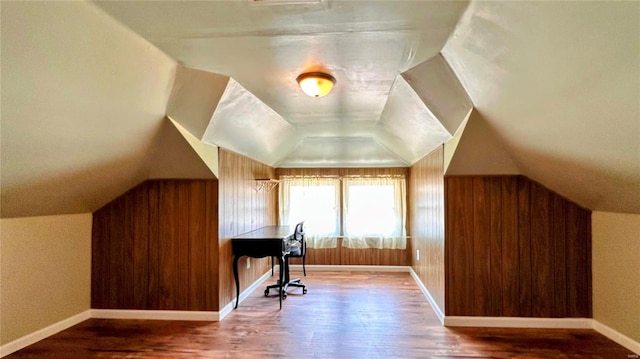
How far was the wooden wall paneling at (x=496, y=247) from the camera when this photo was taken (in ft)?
11.4

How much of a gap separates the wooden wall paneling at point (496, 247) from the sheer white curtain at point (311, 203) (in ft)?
10.0

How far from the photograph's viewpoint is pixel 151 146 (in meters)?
3.30

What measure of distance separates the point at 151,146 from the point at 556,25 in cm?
321

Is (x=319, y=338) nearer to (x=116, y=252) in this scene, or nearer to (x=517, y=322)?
(x=517, y=322)

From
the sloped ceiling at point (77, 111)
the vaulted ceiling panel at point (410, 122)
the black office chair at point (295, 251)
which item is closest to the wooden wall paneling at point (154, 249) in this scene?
the sloped ceiling at point (77, 111)

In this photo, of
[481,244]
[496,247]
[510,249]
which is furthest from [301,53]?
[510,249]

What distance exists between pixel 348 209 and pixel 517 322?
322 cm

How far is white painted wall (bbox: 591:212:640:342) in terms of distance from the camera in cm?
291

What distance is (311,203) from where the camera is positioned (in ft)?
20.5

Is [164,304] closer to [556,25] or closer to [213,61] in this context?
[213,61]

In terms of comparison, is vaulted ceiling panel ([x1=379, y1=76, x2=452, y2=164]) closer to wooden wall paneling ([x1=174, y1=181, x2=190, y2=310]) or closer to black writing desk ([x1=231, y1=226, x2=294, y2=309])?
black writing desk ([x1=231, y1=226, x2=294, y2=309])

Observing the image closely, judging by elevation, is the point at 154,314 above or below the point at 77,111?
below

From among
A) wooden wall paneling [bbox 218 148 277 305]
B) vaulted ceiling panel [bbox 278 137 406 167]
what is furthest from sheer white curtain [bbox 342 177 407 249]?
wooden wall paneling [bbox 218 148 277 305]

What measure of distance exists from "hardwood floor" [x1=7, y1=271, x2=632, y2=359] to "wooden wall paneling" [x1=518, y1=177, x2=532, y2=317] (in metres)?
0.42
